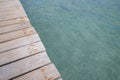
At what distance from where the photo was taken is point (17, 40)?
2641 mm

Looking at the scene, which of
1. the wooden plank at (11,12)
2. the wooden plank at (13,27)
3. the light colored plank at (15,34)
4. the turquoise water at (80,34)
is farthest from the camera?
the wooden plank at (11,12)

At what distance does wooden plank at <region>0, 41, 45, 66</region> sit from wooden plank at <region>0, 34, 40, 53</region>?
80mm

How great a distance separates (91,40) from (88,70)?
3.01ft

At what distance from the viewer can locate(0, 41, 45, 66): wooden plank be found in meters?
2.28

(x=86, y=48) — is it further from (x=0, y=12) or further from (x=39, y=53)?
(x=0, y=12)

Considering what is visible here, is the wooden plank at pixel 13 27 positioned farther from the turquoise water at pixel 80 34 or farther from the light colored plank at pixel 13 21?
the turquoise water at pixel 80 34

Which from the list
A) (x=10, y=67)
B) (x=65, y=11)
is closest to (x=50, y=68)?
(x=10, y=67)

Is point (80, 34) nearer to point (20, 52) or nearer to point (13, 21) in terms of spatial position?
point (13, 21)

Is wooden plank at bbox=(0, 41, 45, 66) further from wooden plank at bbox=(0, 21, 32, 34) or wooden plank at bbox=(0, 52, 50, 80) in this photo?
wooden plank at bbox=(0, 21, 32, 34)

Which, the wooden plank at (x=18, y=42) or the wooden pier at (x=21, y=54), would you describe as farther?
the wooden plank at (x=18, y=42)

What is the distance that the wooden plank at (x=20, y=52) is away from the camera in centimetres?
228

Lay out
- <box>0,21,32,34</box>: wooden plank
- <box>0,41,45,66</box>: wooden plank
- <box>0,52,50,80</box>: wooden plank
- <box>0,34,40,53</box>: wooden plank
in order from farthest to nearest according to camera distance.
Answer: <box>0,21,32,34</box>: wooden plank
<box>0,34,40,53</box>: wooden plank
<box>0,41,45,66</box>: wooden plank
<box>0,52,50,80</box>: wooden plank

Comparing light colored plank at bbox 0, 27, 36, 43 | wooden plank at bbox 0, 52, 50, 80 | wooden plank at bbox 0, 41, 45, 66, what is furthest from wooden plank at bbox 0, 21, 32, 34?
wooden plank at bbox 0, 52, 50, 80

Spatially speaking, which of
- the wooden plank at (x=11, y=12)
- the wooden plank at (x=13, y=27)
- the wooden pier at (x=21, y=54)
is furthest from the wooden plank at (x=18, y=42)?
the wooden plank at (x=11, y=12)
